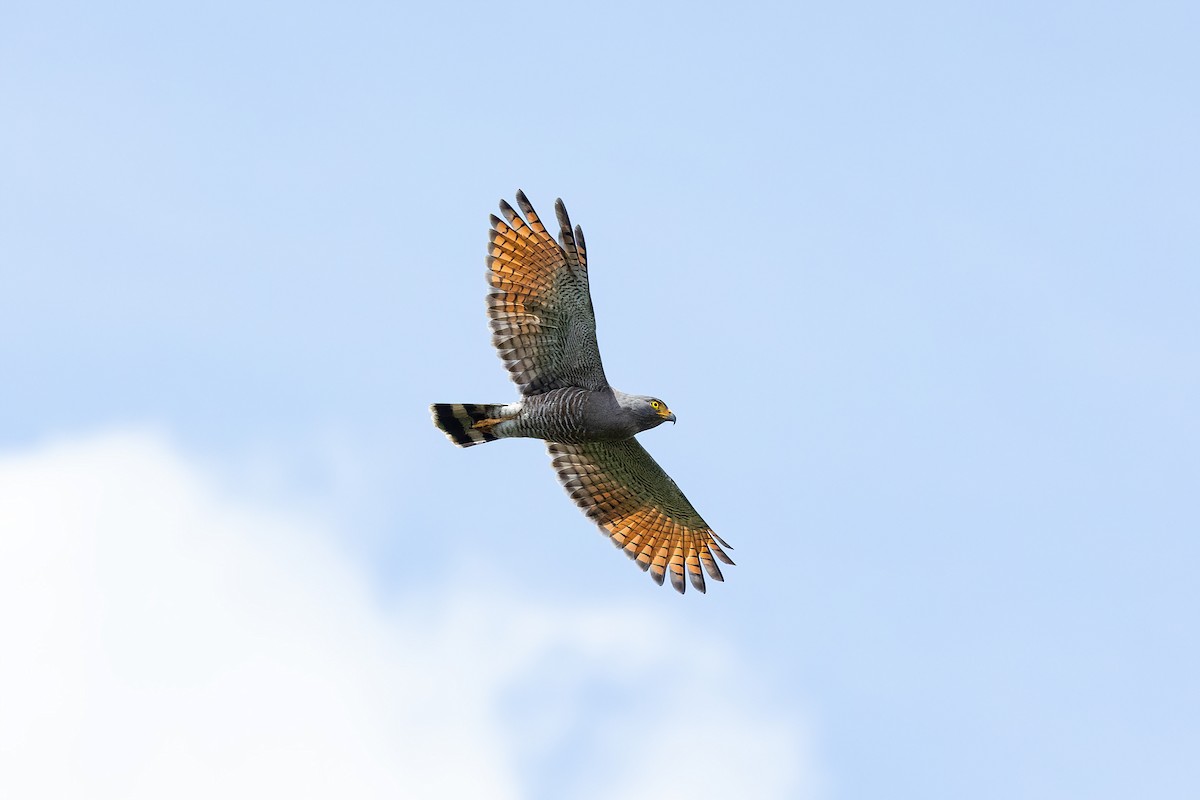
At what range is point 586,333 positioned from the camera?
70.7ft

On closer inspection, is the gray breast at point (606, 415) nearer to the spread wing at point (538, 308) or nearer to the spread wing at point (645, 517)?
the spread wing at point (538, 308)

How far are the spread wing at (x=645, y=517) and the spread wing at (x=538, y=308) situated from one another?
1848 millimetres

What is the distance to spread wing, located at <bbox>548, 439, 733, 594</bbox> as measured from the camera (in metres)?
23.4

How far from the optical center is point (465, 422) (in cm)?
2227

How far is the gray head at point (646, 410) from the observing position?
21562 mm

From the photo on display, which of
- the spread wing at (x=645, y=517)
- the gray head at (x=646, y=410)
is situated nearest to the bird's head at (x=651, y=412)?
the gray head at (x=646, y=410)

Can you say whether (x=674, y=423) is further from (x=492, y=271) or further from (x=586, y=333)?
(x=492, y=271)

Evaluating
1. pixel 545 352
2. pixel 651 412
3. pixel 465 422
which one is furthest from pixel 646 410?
pixel 465 422

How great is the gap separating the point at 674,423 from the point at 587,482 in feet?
7.40

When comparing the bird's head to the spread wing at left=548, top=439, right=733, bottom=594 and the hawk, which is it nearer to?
the hawk

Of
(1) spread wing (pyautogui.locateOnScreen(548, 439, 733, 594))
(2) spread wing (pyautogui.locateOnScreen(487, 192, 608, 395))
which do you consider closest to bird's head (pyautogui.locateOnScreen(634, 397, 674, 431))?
(2) spread wing (pyautogui.locateOnScreen(487, 192, 608, 395))

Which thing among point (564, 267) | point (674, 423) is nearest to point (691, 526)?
point (674, 423)

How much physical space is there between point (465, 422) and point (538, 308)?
5.95ft

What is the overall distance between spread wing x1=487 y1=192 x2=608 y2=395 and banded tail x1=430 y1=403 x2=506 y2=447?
26.6 inches
